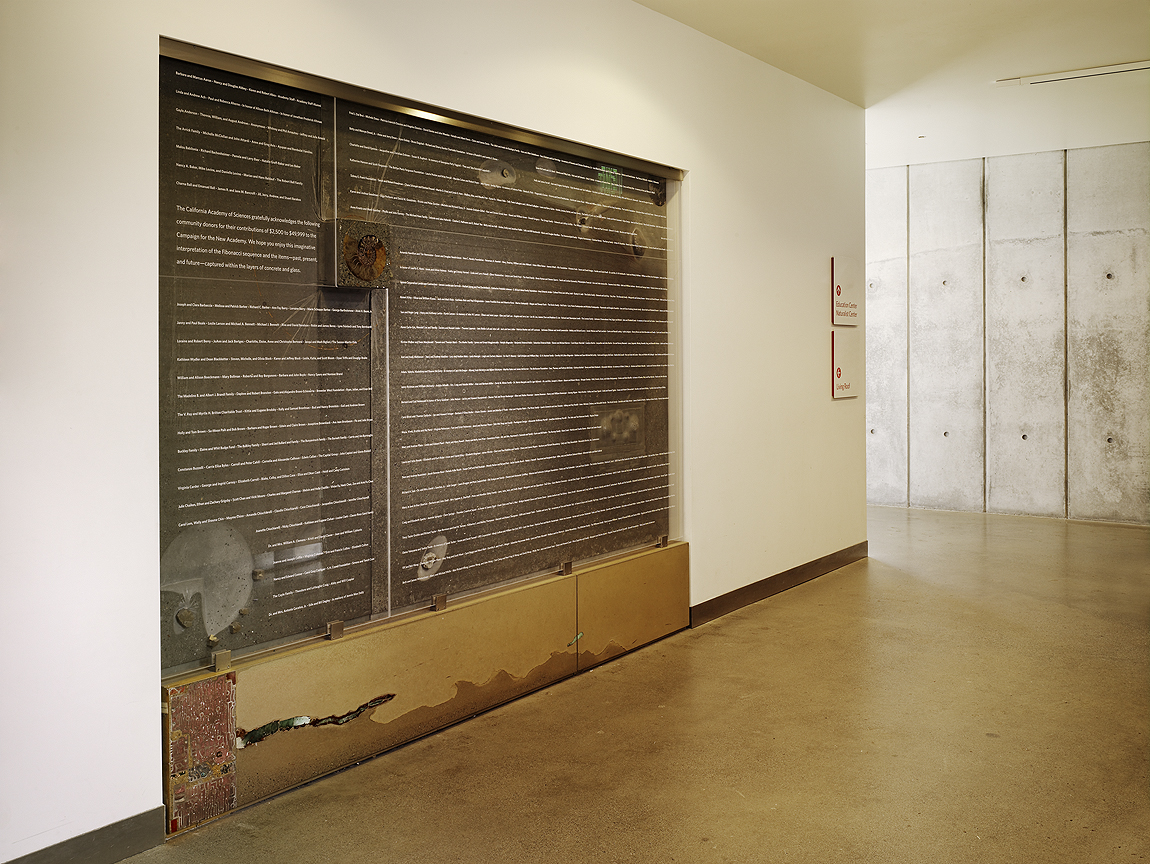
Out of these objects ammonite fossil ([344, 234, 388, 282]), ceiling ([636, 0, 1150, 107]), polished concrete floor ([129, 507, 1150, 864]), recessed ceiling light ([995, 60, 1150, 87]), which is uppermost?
recessed ceiling light ([995, 60, 1150, 87])

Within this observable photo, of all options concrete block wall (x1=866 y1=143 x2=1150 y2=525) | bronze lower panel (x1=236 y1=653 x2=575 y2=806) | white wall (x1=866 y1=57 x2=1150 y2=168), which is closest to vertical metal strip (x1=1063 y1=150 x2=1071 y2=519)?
concrete block wall (x1=866 y1=143 x2=1150 y2=525)

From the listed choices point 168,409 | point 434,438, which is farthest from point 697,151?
point 168,409

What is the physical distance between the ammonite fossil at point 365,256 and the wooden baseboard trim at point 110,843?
1668mm

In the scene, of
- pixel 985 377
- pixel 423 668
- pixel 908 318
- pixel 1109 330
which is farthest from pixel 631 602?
pixel 1109 330

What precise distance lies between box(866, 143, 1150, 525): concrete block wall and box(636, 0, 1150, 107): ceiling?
2.48m

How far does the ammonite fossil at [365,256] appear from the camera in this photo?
2.84m

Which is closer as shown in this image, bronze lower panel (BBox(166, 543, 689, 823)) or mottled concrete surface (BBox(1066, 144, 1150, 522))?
bronze lower panel (BBox(166, 543, 689, 823))

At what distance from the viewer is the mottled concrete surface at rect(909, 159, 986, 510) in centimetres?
782

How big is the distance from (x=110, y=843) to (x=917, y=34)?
490 cm

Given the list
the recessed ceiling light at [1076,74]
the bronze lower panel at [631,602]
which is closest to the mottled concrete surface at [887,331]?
the recessed ceiling light at [1076,74]

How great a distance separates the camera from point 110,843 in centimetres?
232

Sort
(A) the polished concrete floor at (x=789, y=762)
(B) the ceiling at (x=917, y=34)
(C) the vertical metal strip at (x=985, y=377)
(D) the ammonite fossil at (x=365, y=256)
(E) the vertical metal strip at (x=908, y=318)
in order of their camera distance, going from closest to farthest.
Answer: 1. (A) the polished concrete floor at (x=789, y=762)
2. (D) the ammonite fossil at (x=365, y=256)
3. (B) the ceiling at (x=917, y=34)
4. (C) the vertical metal strip at (x=985, y=377)
5. (E) the vertical metal strip at (x=908, y=318)

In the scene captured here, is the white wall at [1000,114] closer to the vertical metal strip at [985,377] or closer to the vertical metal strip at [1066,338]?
the vertical metal strip at [1066,338]

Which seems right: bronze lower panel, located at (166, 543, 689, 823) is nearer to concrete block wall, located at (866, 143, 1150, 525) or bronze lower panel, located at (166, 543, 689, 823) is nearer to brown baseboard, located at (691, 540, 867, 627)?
brown baseboard, located at (691, 540, 867, 627)
